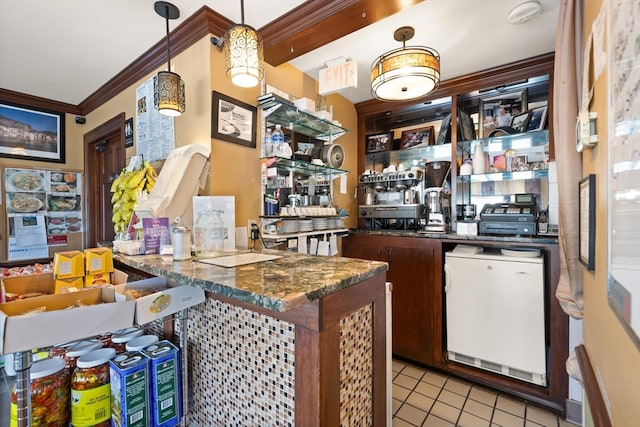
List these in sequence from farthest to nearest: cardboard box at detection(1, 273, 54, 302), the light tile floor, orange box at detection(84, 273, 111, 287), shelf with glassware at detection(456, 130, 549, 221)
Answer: shelf with glassware at detection(456, 130, 549, 221), the light tile floor, orange box at detection(84, 273, 111, 287), cardboard box at detection(1, 273, 54, 302)

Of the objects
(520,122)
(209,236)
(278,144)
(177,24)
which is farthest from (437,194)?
(177,24)

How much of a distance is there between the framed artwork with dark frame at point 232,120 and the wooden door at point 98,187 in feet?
6.21

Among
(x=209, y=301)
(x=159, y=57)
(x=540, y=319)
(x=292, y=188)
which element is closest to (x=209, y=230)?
(x=209, y=301)

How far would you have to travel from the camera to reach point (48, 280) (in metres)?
1.28

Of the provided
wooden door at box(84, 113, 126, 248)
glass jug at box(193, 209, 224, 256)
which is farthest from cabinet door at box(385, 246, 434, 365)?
wooden door at box(84, 113, 126, 248)

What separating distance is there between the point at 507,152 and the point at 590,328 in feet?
5.67

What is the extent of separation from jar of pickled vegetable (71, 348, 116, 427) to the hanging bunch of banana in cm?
93

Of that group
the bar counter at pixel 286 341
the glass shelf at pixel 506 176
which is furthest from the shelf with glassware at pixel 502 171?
the bar counter at pixel 286 341

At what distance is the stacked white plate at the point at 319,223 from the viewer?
2.22 metres

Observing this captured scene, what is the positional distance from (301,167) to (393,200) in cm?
115

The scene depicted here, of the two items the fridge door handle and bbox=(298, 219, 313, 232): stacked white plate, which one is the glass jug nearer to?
bbox=(298, 219, 313, 232): stacked white plate

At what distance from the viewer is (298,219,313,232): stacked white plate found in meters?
2.10

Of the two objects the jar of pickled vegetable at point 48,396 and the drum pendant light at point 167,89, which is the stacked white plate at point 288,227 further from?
the jar of pickled vegetable at point 48,396

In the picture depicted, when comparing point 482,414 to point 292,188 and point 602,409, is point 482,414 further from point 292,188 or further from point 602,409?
point 292,188
